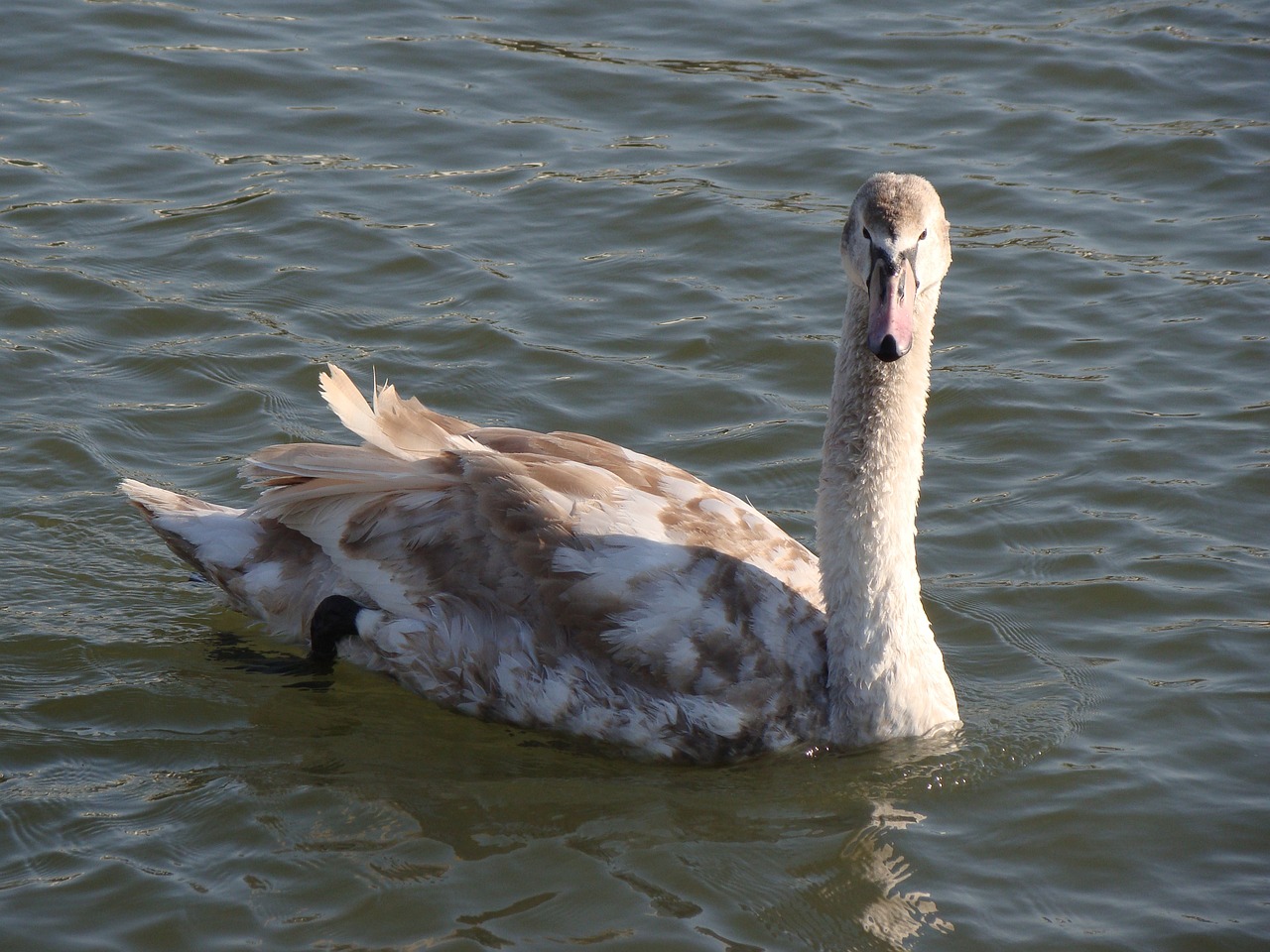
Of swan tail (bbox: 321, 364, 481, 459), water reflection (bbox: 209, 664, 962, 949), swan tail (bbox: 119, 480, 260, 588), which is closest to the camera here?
water reflection (bbox: 209, 664, 962, 949)

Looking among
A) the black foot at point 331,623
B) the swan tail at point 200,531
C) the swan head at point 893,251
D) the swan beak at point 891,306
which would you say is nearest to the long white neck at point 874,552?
the swan head at point 893,251

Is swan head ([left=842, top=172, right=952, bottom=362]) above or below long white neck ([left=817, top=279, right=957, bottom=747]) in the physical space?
above

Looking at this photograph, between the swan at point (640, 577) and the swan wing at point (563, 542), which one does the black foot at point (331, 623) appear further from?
the swan wing at point (563, 542)

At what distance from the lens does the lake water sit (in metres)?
6.00

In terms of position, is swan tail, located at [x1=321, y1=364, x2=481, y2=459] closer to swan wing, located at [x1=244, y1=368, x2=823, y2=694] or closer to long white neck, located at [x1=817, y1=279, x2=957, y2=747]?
swan wing, located at [x1=244, y1=368, x2=823, y2=694]

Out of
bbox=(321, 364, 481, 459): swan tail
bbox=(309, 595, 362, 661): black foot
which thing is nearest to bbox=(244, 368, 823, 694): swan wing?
bbox=(321, 364, 481, 459): swan tail

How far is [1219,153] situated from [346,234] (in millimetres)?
6038

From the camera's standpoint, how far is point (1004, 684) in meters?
7.34

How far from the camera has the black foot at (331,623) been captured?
23.3 feet

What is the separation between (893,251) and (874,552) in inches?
51.0

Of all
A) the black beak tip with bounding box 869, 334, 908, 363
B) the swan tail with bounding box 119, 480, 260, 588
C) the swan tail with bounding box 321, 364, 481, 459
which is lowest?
the swan tail with bounding box 119, 480, 260, 588

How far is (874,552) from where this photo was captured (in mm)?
6695

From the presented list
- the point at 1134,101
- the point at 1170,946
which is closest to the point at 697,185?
the point at 1134,101

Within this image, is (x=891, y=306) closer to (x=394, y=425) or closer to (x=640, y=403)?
(x=394, y=425)
